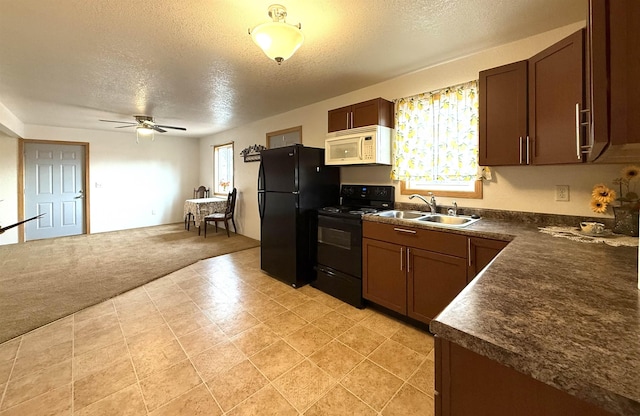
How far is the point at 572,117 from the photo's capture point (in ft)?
5.62

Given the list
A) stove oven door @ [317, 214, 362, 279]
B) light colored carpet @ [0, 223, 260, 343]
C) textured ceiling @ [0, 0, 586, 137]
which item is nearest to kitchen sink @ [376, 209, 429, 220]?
stove oven door @ [317, 214, 362, 279]

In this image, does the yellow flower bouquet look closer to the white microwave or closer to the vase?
the vase

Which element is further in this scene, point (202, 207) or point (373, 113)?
point (202, 207)

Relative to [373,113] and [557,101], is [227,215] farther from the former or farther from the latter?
[557,101]

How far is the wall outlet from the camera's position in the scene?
2.11 m

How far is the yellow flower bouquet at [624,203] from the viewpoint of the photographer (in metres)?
1.70

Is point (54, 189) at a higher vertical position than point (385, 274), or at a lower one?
higher

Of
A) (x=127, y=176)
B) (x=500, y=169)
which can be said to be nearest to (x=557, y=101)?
(x=500, y=169)

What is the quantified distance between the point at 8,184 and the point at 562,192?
8.01 m

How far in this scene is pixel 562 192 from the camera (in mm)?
2127

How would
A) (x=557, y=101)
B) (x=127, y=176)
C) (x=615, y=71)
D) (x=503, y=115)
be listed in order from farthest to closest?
(x=127, y=176)
(x=503, y=115)
(x=557, y=101)
(x=615, y=71)

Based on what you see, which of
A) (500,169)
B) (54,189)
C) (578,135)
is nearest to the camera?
(578,135)

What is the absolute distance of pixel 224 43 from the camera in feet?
7.61

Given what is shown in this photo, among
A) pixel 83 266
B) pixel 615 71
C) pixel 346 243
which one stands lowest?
pixel 83 266
